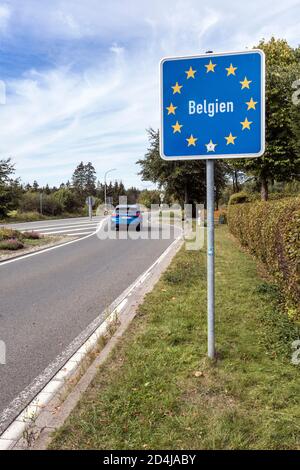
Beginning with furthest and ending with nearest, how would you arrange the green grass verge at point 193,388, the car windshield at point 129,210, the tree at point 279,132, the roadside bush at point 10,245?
the car windshield at point 129,210, the tree at point 279,132, the roadside bush at point 10,245, the green grass verge at point 193,388

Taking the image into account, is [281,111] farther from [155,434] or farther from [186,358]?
[155,434]

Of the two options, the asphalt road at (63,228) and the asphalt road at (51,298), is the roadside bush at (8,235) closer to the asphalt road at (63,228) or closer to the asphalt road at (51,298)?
the asphalt road at (51,298)

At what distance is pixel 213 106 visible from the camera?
3654 millimetres

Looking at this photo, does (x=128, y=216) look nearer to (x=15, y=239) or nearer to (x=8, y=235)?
(x=8, y=235)

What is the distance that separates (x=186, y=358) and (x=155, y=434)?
1244 mm

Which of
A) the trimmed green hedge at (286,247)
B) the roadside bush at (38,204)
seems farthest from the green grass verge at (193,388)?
the roadside bush at (38,204)

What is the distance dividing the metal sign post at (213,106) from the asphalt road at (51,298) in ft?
8.81

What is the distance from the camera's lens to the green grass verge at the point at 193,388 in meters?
2.70

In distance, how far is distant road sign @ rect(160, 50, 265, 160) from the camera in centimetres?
355

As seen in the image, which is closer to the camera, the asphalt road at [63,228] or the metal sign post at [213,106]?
the metal sign post at [213,106]

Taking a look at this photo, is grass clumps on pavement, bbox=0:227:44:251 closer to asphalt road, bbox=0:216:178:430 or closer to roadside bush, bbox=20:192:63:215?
asphalt road, bbox=0:216:178:430

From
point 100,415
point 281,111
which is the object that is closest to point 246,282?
point 100,415

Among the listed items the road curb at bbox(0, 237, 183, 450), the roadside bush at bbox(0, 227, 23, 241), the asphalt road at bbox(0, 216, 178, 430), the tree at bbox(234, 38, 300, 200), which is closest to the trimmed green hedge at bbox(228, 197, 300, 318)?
the road curb at bbox(0, 237, 183, 450)

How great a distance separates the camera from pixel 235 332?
15.2 feet
